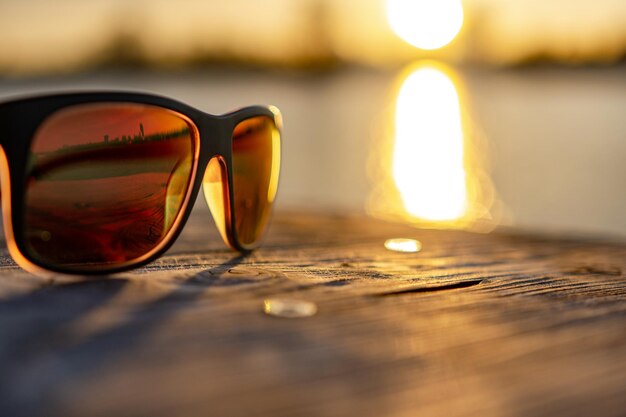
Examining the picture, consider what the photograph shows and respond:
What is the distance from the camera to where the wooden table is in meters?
0.36

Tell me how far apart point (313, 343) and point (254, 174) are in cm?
51

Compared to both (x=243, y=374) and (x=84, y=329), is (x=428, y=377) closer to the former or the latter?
(x=243, y=374)

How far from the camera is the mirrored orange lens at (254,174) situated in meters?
0.87

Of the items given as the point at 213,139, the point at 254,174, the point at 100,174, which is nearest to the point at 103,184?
the point at 100,174

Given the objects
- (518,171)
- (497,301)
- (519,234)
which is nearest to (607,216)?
(518,171)

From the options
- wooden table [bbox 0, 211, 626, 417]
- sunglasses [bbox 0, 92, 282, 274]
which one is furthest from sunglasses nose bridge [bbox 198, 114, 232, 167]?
wooden table [bbox 0, 211, 626, 417]

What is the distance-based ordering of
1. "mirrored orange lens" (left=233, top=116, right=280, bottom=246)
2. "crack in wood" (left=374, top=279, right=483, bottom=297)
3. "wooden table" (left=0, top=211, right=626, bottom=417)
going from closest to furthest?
"wooden table" (left=0, top=211, right=626, bottom=417), "crack in wood" (left=374, top=279, right=483, bottom=297), "mirrored orange lens" (left=233, top=116, right=280, bottom=246)

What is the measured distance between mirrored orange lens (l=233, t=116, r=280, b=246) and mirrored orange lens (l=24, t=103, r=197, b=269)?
14 cm

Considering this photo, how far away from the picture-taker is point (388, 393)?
1.23 feet

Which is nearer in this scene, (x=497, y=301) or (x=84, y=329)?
(x=84, y=329)

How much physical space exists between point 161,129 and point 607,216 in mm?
4337

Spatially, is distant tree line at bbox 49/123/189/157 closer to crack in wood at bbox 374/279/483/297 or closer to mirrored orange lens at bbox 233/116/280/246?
mirrored orange lens at bbox 233/116/280/246

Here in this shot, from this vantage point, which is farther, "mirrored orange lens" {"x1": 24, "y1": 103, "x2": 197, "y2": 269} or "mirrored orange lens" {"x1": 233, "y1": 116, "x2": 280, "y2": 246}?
"mirrored orange lens" {"x1": 233, "y1": 116, "x2": 280, "y2": 246}

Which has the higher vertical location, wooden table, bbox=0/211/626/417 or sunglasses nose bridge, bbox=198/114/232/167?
sunglasses nose bridge, bbox=198/114/232/167
